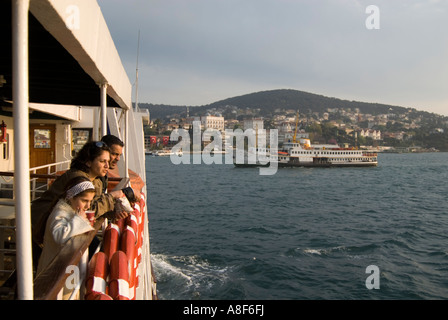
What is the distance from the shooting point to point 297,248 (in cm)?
1431

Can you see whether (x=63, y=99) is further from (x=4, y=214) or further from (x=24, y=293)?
(x=24, y=293)

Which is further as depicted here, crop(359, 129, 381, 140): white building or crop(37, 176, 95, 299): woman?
crop(359, 129, 381, 140): white building

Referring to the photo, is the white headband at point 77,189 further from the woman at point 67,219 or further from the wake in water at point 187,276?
the wake in water at point 187,276

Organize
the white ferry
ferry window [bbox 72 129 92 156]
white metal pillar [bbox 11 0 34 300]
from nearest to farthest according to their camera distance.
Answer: white metal pillar [bbox 11 0 34 300]
ferry window [bbox 72 129 92 156]
the white ferry

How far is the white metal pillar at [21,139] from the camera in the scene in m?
1.27

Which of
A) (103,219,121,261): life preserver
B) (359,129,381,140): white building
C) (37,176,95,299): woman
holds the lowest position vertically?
(103,219,121,261): life preserver

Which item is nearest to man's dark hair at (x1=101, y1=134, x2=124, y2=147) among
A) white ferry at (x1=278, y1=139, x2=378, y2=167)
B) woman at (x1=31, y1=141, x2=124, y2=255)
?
woman at (x1=31, y1=141, x2=124, y2=255)

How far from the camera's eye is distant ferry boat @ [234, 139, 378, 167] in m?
63.1

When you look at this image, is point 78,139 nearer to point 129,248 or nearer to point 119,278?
point 129,248

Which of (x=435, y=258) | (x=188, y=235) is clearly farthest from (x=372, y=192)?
Answer: (x=188, y=235)

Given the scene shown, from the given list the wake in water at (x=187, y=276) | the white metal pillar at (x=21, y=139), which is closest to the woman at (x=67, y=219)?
the white metal pillar at (x=21, y=139)

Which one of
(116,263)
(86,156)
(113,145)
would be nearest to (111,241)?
(116,263)

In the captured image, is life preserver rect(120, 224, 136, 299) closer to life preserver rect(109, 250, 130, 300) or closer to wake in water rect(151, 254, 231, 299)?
life preserver rect(109, 250, 130, 300)

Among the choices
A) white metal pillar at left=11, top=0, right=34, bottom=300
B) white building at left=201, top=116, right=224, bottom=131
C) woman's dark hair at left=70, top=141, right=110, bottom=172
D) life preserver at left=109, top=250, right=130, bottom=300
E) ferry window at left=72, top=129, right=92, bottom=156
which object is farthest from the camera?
white building at left=201, top=116, right=224, bottom=131
